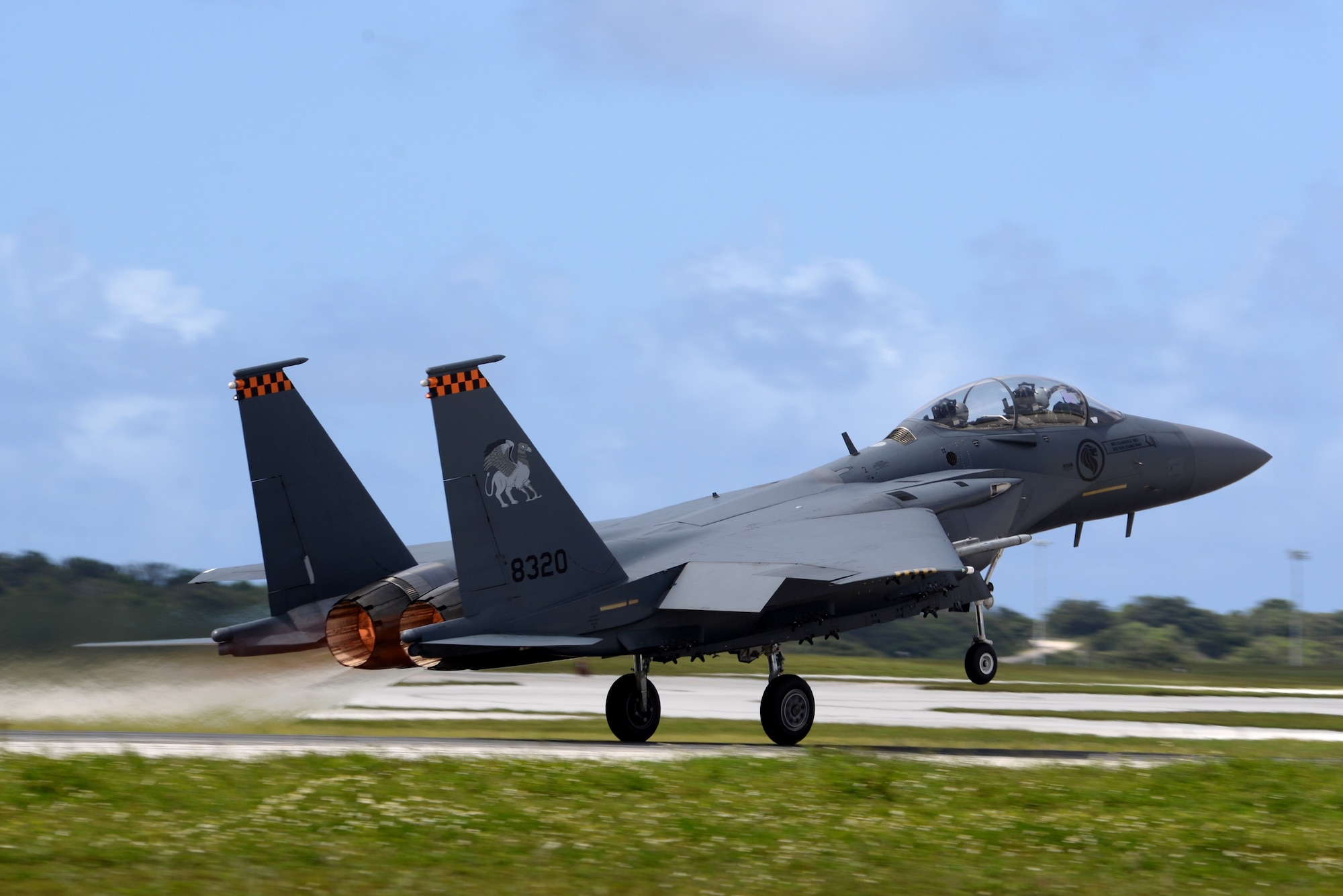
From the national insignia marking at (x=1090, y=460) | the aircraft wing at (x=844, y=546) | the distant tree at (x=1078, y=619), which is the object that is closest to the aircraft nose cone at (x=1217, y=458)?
the national insignia marking at (x=1090, y=460)

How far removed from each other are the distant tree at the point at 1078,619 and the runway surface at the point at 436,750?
5215 centimetres

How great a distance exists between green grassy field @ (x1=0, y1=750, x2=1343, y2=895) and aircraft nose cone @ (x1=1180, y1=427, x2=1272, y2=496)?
8.92 m

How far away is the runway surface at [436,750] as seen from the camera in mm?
12727

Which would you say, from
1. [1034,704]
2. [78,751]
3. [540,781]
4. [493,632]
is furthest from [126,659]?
[1034,704]

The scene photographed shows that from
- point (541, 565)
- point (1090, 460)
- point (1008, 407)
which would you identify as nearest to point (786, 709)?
point (541, 565)

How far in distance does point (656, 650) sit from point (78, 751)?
612cm

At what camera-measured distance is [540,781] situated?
11.1 meters

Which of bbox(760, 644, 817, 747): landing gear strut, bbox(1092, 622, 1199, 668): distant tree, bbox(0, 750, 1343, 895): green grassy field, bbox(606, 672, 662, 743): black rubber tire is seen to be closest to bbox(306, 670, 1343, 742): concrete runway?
bbox(606, 672, 662, 743): black rubber tire

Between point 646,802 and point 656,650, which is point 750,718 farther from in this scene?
point 646,802

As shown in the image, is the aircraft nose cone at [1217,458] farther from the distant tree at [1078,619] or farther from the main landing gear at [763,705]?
the distant tree at [1078,619]

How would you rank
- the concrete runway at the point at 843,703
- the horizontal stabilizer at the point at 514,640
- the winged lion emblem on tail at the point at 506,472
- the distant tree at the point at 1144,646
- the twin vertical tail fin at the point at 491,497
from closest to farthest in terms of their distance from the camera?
1. the horizontal stabilizer at the point at 514,640
2. the twin vertical tail fin at the point at 491,497
3. the winged lion emblem on tail at the point at 506,472
4. the concrete runway at the point at 843,703
5. the distant tree at the point at 1144,646

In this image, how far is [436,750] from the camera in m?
13.4

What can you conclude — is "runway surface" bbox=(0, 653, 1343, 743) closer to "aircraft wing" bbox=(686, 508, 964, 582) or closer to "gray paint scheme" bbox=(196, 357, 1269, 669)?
"gray paint scheme" bbox=(196, 357, 1269, 669)

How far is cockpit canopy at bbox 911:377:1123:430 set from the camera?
19234 mm
